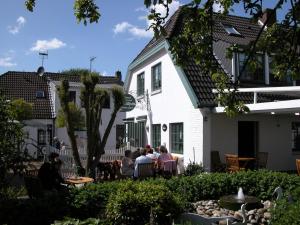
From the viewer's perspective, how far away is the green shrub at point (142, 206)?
26.1ft

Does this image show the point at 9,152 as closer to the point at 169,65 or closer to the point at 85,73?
the point at 85,73

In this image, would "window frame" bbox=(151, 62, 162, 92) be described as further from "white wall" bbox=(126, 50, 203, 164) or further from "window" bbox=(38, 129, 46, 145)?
"window" bbox=(38, 129, 46, 145)

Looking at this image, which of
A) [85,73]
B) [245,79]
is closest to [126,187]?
[85,73]

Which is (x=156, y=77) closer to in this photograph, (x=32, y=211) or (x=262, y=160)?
(x=262, y=160)

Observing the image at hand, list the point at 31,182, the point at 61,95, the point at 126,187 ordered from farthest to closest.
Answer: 1. the point at 61,95
2. the point at 31,182
3. the point at 126,187

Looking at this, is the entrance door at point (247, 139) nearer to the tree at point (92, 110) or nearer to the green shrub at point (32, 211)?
the tree at point (92, 110)

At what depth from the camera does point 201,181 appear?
1141 centimetres

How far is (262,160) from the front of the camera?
56.9 feet

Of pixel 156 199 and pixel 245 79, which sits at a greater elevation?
pixel 245 79

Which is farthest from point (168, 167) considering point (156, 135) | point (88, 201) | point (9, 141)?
point (9, 141)

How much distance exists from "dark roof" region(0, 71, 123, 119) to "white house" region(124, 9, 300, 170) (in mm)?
16051

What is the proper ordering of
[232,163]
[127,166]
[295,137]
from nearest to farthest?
[127,166] < [232,163] < [295,137]

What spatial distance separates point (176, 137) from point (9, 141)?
36.8 ft

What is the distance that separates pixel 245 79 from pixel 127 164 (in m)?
6.46
